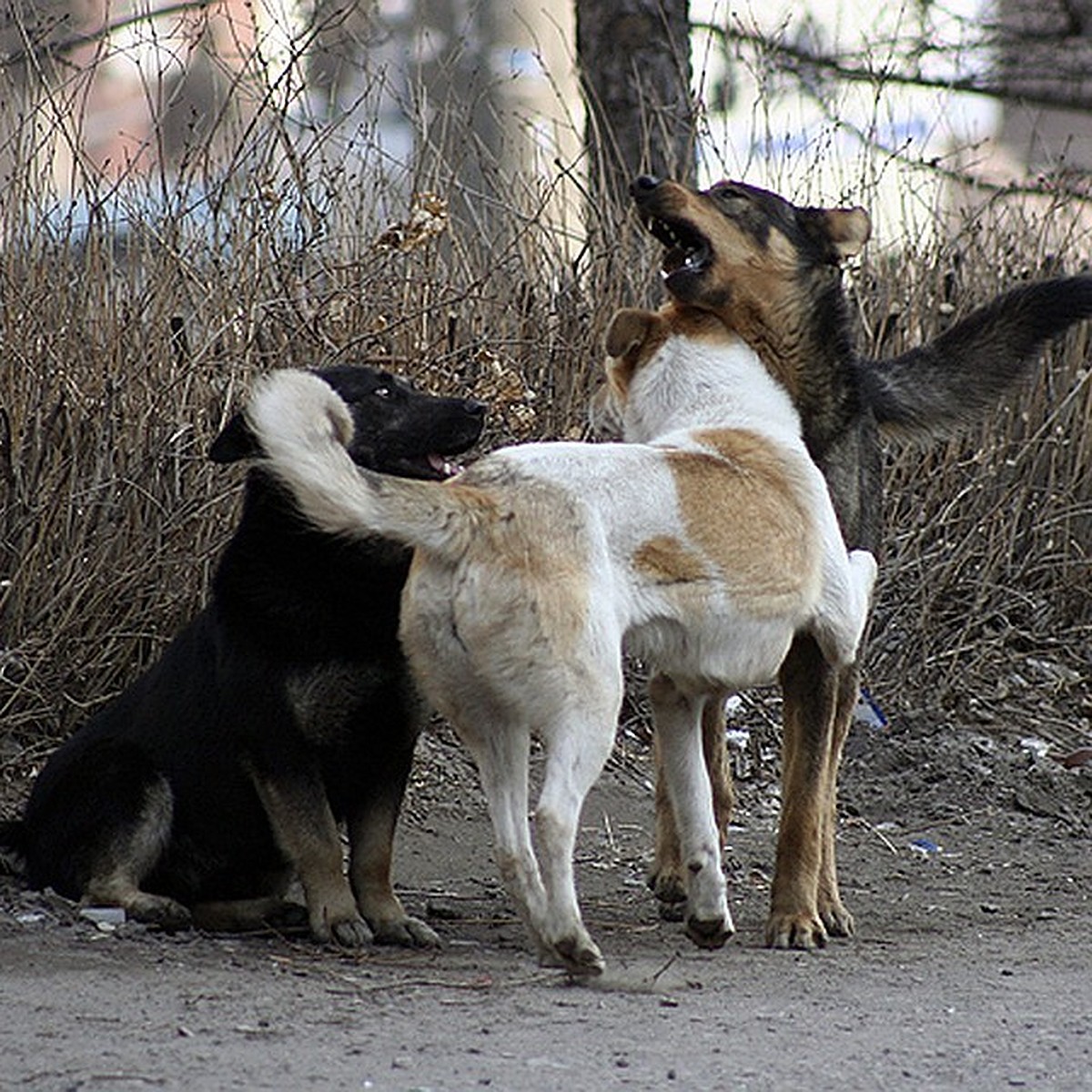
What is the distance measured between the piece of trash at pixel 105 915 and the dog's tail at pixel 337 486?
1.28 metres

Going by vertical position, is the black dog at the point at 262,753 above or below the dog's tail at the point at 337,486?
below

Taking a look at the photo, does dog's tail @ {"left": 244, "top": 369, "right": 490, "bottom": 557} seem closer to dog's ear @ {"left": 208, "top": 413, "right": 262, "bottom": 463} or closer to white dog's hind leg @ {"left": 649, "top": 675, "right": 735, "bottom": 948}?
white dog's hind leg @ {"left": 649, "top": 675, "right": 735, "bottom": 948}

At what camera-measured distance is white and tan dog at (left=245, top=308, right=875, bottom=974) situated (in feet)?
12.8

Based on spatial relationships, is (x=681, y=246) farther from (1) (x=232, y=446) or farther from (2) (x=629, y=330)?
(1) (x=232, y=446)

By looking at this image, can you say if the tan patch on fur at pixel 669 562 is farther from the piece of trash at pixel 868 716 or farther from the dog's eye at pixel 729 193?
the piece of trash at pixel 868 716

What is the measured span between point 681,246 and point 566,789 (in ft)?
5.80

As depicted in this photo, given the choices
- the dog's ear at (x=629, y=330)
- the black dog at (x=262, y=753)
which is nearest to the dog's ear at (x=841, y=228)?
the dog's ear at (x=629, y=330)

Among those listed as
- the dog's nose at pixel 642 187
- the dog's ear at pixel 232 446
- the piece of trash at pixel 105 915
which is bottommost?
the piece of trash at pixel 105 915

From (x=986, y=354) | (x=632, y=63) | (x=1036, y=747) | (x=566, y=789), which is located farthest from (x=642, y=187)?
(x=632, y=63)

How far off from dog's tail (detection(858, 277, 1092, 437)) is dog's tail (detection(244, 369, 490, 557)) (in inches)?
87.0

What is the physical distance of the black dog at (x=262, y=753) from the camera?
4.68m

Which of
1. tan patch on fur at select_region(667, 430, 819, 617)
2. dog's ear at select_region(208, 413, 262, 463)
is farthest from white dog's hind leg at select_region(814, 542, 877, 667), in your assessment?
dog's ear at select_region(208, 413, 262, 463)

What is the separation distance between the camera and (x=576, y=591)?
3.93 metres

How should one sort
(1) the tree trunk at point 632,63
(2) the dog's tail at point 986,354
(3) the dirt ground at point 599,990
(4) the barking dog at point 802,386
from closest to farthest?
(3) the dirt ground at point 599,990, (4) the barking dog at point 802,386, (2) the dog's tail at point 986,354, (1) the tree trunk at point 632,63
